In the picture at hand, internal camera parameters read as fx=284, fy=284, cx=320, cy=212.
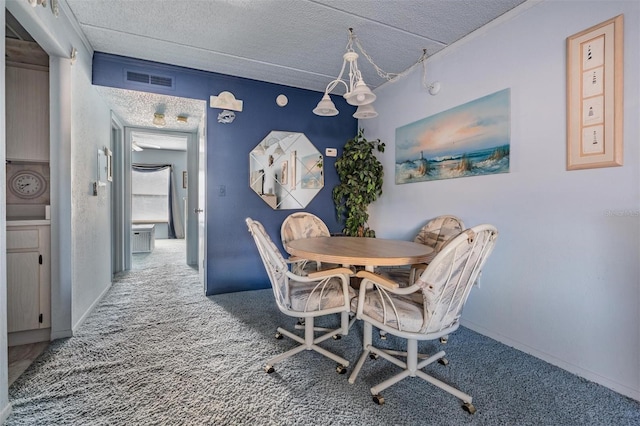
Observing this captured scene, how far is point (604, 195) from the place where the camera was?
1617 millimetres

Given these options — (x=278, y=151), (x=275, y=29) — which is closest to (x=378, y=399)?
(x=275, y=29)

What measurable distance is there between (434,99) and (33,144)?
3412mm

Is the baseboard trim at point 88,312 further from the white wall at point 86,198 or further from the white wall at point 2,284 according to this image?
the white wall at point 2,284

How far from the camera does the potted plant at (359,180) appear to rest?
11.0 ft

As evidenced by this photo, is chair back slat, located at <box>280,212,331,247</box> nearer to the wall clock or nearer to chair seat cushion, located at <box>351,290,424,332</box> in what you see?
chair seat cushion, located at <box>351,290,424,332</box>

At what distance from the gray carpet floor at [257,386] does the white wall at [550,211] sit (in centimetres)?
20

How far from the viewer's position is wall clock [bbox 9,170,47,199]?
2281 mm

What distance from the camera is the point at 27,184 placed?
2.32 meters

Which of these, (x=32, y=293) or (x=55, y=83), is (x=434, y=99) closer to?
(x=55, y=83)

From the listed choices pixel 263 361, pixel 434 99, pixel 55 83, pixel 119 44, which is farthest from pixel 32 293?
pixel 434 99

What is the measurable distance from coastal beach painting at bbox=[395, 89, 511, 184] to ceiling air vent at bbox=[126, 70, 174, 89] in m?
2.52

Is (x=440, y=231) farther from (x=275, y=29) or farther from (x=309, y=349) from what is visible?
(x=275, y=29)

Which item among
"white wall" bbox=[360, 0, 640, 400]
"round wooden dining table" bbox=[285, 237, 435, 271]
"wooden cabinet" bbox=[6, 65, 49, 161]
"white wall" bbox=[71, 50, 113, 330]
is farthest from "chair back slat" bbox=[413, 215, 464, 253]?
"wooden cabinet" bbox=[6, 65, 49, 161]

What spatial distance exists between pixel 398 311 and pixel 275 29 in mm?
2343
